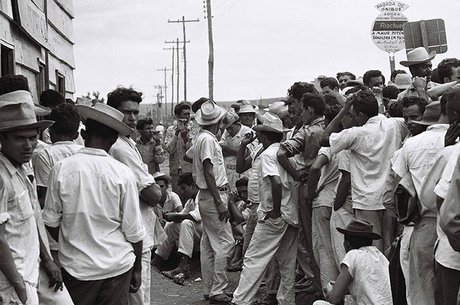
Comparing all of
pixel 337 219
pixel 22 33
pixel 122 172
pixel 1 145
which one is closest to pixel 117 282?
pixel 122 172

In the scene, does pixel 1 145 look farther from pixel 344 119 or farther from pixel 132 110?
pixel 344 119

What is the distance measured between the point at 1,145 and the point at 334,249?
167 inches

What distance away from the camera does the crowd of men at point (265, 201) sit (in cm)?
495

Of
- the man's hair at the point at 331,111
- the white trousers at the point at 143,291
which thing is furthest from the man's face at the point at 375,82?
the white trousers at the point at 143,291

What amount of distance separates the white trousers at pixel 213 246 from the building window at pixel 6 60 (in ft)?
8.52

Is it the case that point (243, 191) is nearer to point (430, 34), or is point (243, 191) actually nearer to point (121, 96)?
point (430, 34)

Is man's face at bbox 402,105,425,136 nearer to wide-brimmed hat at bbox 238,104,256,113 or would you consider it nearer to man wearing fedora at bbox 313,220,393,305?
man wearing fedora at bbox 313,220,393,305

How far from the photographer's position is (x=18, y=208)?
4727 mm

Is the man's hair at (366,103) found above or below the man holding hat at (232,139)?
above

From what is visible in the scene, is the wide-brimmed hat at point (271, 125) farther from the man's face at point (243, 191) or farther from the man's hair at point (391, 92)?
the man's face at point (243, 191)

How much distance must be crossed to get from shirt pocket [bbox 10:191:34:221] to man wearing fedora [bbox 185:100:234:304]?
451 centimetres

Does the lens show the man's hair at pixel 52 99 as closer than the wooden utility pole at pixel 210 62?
Yes

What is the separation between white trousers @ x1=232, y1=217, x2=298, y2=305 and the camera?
8.75 m

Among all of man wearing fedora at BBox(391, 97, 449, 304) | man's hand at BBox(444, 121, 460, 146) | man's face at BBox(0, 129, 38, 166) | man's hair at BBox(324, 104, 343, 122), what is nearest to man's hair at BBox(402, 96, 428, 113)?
man wearing fedora at BBox(391, 97, 449, 304)
